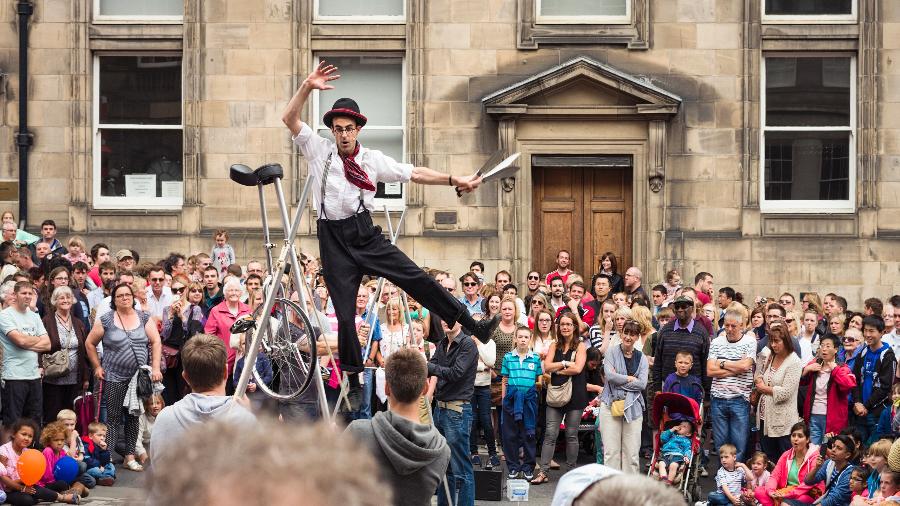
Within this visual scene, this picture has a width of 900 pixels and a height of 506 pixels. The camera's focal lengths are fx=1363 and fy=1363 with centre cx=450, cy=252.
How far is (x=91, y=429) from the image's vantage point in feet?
37.5

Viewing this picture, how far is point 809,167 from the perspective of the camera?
18172 mm

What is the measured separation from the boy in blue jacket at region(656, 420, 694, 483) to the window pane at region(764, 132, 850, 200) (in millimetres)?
7445

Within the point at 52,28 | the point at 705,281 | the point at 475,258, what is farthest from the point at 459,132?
the point at 52,28

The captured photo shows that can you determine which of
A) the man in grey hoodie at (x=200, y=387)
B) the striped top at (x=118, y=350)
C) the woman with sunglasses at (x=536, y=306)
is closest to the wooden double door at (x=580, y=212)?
the woman with sunglasses at (x=536, y=306)

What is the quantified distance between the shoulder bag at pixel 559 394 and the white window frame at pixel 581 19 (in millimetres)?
6823

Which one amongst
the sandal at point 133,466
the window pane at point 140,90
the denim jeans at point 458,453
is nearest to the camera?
the denim jeans at point 458,453

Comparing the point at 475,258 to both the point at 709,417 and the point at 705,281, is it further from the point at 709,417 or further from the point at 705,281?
the point at 709,417

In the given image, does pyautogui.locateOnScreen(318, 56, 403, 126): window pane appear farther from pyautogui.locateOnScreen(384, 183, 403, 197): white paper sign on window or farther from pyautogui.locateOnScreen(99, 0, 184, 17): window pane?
pyautogui.locateOnScreen(99, 0, 184, 17): window pane

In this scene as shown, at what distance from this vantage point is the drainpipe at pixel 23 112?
1783 centimetres

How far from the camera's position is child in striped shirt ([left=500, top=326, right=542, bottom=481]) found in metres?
12.2

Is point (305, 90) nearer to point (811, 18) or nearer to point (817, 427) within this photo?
point (817, 427)

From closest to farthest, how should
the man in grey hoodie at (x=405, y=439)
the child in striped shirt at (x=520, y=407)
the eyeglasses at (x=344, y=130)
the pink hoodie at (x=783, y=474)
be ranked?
the man in grey hoodie at (x=405, y=439)
the eyeglasses at (x=344, y=130)
the pink hoodie at (x=783, y=474)
the child in striped shirt at (x=520, y=407)

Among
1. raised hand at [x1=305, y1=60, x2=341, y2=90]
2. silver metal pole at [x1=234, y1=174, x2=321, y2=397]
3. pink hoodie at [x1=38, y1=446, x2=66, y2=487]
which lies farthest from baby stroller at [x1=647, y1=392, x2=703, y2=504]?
raised hand at [x1=305, y1=60, x2=341, y2=90]

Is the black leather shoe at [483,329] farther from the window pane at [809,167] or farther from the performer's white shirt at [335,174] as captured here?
the window pane at [809,167]
